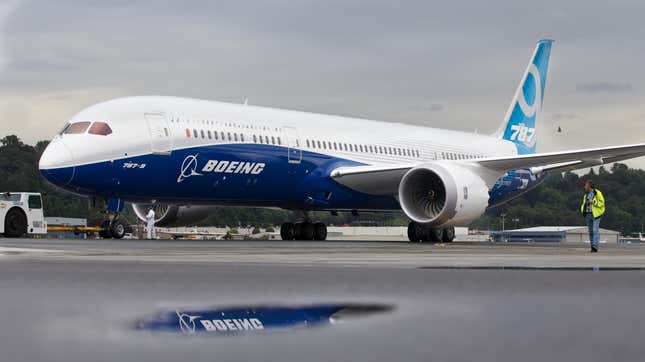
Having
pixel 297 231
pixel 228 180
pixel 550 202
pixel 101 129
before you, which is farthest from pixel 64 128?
pixel 550 202

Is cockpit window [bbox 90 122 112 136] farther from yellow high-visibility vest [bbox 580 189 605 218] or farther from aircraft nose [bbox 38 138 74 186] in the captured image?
yellow high-visibility vest [bbox 580 189 605 218]

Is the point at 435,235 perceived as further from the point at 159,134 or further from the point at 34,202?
the point at 34,202

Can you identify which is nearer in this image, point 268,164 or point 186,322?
point 186,322

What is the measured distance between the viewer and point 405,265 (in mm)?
11930

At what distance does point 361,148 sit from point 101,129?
956cm

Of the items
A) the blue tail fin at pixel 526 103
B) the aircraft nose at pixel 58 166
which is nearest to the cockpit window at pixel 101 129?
the aircraft nose at pixel 58 166

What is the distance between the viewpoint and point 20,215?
2955 centimetres

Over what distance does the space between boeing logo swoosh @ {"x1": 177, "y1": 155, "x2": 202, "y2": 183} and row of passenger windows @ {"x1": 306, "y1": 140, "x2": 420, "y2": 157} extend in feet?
15.1

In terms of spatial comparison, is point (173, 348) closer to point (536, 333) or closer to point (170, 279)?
point (536, 333)

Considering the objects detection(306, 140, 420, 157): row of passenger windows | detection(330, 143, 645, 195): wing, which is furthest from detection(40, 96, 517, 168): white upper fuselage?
detection(330, 143, 645, 195): wing

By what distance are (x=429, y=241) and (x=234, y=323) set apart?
2402 centimetres

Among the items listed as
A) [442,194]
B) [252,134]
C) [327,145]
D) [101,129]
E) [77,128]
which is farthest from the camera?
[327,145]

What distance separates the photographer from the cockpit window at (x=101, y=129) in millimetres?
23391

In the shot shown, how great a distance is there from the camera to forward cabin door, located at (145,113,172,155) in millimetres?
23938
